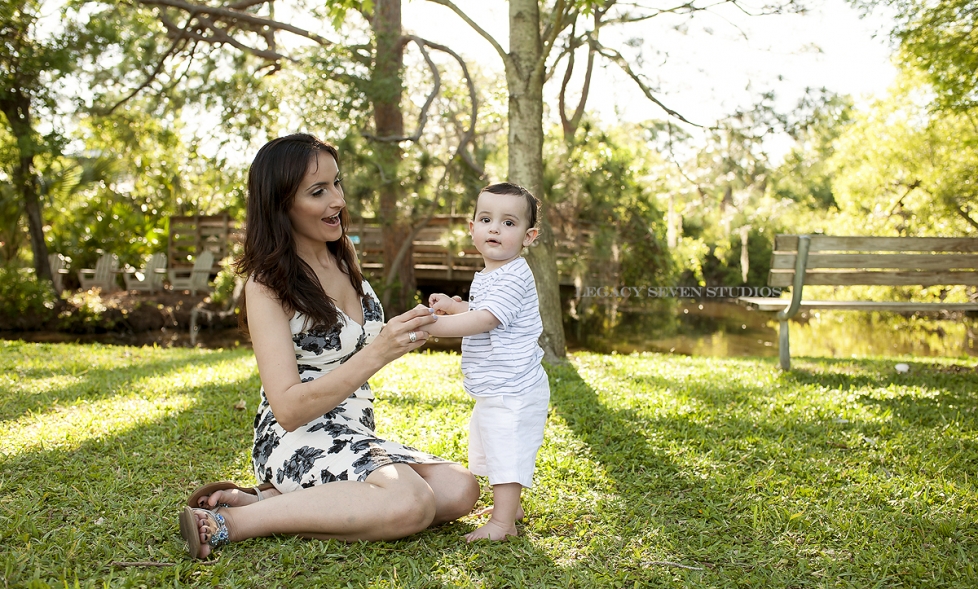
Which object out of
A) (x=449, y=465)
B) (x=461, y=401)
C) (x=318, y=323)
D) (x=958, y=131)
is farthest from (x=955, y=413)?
(x=958, y=131)

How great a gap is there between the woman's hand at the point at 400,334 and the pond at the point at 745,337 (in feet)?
27.9

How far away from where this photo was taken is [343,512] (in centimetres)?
225

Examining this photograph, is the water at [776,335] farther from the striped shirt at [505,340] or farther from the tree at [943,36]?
the striped shirt at [505,340]

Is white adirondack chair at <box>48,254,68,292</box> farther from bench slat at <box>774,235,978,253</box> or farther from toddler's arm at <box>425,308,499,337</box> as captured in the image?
toddler's arm at <box>425,308,499,337</box>

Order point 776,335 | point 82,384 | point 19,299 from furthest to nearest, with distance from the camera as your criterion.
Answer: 1. point 776,335
2. point 19,299
3. point 82,384

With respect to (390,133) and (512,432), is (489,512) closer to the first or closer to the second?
(512,432)

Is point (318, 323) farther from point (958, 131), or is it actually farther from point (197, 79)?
point (958, 131)

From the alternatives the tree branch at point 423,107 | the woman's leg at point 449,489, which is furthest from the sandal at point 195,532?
the tree branch at point 423,107

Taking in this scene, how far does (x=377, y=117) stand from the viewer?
11930 mm

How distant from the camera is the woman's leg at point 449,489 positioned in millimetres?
2486

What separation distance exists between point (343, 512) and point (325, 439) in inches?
11.4

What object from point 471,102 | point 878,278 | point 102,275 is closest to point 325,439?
point 878,278

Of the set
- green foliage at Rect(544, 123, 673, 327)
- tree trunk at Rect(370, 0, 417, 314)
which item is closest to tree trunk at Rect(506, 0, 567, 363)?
tree trunk at Rect(370, 0, 417, 314)

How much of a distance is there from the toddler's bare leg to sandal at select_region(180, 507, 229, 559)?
0.77 meters
